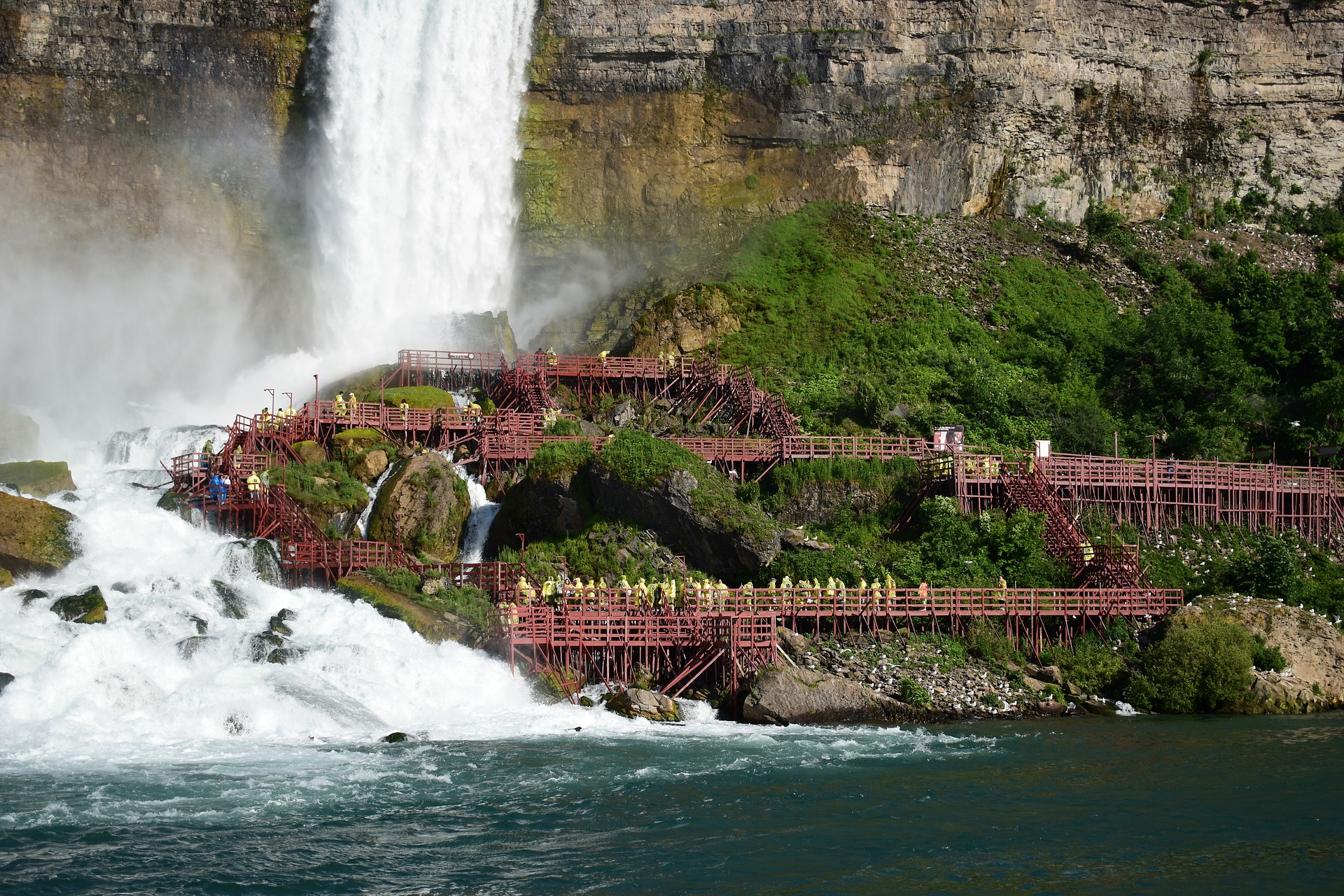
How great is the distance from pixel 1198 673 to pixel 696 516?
14.9m

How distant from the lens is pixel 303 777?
2461 centimetres

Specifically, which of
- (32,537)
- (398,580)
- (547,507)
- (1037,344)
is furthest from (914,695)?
(1037,344)

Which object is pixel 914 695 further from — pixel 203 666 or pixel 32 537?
pixel 32 537

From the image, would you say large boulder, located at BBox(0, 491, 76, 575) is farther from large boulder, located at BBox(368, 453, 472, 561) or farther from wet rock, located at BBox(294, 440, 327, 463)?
large boulder, located at BBox(368, 453, 472, 561)

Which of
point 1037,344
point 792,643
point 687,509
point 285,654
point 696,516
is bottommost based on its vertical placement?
point 792,643

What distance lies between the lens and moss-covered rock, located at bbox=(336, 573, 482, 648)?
114 ft

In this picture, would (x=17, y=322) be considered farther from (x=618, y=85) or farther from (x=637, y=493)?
(x=637, y=493)

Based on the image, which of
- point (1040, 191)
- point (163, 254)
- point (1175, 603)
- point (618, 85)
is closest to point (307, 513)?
point (1175, 603)

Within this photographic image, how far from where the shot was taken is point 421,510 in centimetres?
4119

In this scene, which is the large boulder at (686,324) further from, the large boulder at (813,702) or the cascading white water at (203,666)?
the large boulder at (813,702)

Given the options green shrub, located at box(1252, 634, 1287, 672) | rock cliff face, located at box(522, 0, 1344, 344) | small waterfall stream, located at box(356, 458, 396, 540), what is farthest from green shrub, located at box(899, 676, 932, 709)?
rock cliff face, located at box(522, 0, 1344, 344)

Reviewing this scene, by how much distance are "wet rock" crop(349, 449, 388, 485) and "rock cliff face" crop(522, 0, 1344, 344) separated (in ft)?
88.4

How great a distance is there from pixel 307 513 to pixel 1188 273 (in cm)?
4774

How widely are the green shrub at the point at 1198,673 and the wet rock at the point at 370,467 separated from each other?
24.5m
